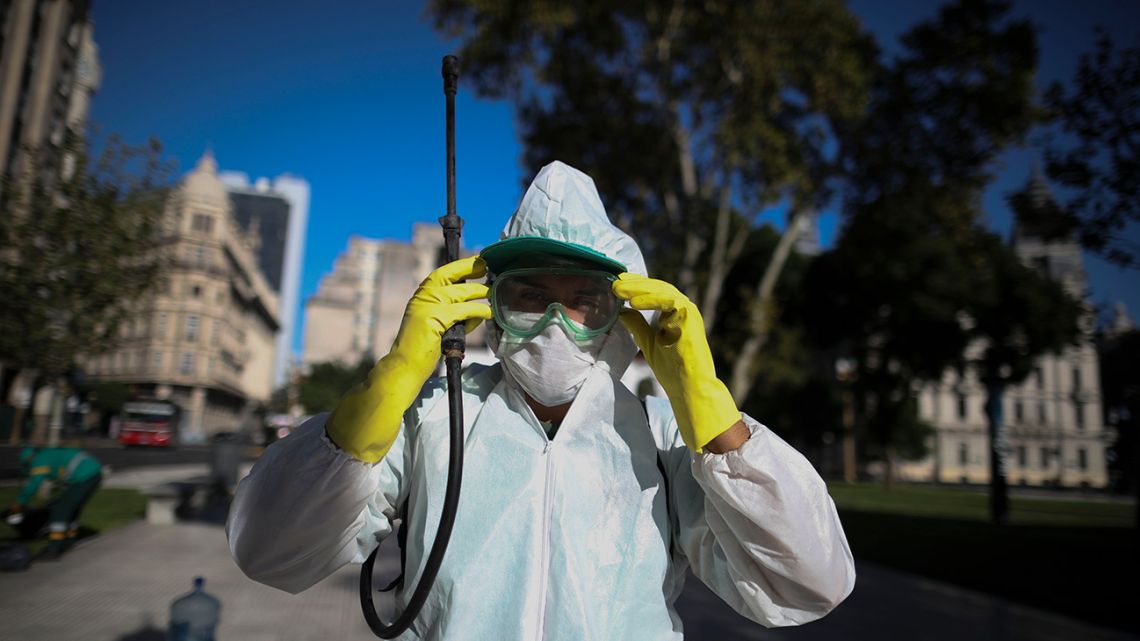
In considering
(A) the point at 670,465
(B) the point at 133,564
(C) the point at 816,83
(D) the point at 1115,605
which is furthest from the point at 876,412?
(A) the point at 670,465

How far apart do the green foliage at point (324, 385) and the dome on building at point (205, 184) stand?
16.2m

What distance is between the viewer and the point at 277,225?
132250mm

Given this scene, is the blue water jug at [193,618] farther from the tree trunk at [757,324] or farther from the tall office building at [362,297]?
Result: the tall office building at [362,297]

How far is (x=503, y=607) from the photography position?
1.64 metres

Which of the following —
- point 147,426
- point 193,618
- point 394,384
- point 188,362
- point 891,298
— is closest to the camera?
point 394,384

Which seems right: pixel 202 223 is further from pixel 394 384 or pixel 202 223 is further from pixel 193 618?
pixel 394 384

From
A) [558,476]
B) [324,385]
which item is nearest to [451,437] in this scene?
[558,476]

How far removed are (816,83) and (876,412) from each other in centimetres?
2432

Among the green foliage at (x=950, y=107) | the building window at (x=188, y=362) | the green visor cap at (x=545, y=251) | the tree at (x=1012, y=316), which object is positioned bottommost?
the green visor cap at (x=545, y=251)

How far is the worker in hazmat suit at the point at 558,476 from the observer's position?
1.59m

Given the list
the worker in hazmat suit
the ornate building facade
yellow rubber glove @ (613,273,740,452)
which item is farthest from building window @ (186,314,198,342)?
yellow rubber glove @ (613,273,740,452)

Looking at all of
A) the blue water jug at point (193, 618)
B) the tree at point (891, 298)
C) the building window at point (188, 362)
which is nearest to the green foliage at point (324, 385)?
the building window at point (188, 362)

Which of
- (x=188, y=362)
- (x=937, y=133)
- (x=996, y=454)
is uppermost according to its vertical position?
(x=937, y=133)

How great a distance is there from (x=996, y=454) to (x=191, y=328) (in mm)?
55693
